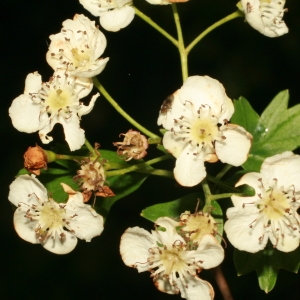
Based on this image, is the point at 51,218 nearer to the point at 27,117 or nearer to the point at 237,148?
the point at 27,117

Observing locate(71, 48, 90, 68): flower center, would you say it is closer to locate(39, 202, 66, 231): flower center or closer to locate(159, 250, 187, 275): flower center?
locate(39, 202, 66, 231): flower center

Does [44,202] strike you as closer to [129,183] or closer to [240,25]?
[129,183]

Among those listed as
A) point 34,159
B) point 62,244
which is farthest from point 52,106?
point 62,244

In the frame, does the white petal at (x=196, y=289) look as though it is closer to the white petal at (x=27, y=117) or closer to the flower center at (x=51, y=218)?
the flower center at (x=51, y=218)

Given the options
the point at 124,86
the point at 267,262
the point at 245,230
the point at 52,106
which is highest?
the point at 52,106

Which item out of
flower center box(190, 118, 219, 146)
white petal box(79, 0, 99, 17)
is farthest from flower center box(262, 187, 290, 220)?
white petal box(79, 0, 99, 17)

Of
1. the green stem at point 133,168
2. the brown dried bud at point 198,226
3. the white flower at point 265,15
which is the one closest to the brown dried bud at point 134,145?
the green stem at point 133,168
